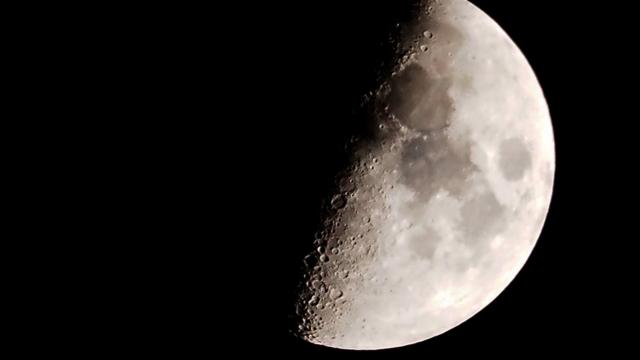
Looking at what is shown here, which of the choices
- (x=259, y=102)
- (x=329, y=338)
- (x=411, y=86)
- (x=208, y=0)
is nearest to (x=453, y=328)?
(x=329, y=338)

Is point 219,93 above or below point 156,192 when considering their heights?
above

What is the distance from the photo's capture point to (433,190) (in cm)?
480

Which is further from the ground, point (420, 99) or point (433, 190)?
point (420, 99)

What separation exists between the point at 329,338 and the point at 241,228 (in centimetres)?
132

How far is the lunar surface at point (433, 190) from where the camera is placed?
477cm

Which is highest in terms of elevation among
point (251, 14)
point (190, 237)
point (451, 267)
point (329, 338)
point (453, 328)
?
point (251, 14)

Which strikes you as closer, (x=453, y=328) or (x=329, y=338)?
(x=329, y=338)

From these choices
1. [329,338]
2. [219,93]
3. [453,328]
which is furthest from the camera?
[453,328]

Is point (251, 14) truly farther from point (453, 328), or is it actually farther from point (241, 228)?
point (453, 328)

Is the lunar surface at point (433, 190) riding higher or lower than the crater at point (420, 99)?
lower

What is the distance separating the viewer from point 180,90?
4570 mm

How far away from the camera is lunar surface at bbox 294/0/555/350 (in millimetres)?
4766

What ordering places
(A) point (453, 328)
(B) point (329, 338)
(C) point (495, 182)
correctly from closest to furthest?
(C) point (495, 182) < (B) point (329, 338) < (A) point (453, 328)

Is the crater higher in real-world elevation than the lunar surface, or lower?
higher
